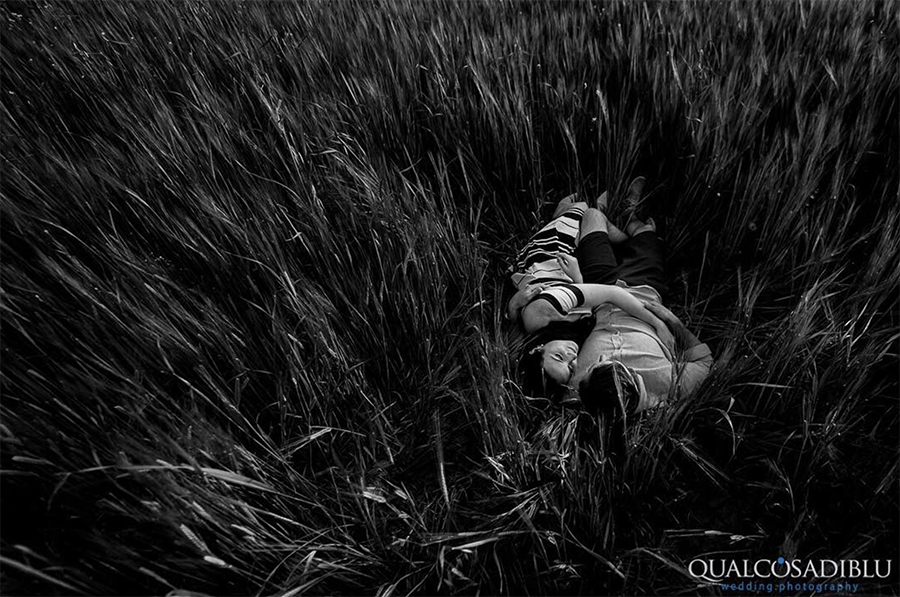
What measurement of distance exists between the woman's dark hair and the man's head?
0.08 meters

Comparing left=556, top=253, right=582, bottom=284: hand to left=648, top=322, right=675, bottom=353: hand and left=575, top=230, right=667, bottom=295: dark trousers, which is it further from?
left=648, top=322, right=675, bottom=353: hand

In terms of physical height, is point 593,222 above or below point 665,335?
above

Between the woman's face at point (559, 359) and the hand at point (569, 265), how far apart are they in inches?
11.0

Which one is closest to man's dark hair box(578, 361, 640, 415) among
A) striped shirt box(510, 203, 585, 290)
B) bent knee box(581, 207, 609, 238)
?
striped shirt box(510, 203, 585, 290)

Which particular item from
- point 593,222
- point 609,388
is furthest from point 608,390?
point 593,222

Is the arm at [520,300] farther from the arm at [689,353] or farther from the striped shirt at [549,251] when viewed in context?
the arm at [689,353]

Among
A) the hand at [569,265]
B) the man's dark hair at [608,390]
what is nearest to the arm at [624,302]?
the hand at [569,265]

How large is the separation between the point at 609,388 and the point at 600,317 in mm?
339

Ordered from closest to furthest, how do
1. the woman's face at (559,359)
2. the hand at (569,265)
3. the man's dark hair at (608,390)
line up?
1. the man's dark hair at (608,390)
2. the woman's face at (559,359)
3. the hand at (569,265)

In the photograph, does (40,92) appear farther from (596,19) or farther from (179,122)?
(596,19)

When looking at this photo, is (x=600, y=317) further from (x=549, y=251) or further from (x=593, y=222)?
(x=593, y=222)

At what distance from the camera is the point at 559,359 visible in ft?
3.81

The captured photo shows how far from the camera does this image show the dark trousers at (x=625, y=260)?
138cm

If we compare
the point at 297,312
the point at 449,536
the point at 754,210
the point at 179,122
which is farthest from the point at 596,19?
the point at 449,536
